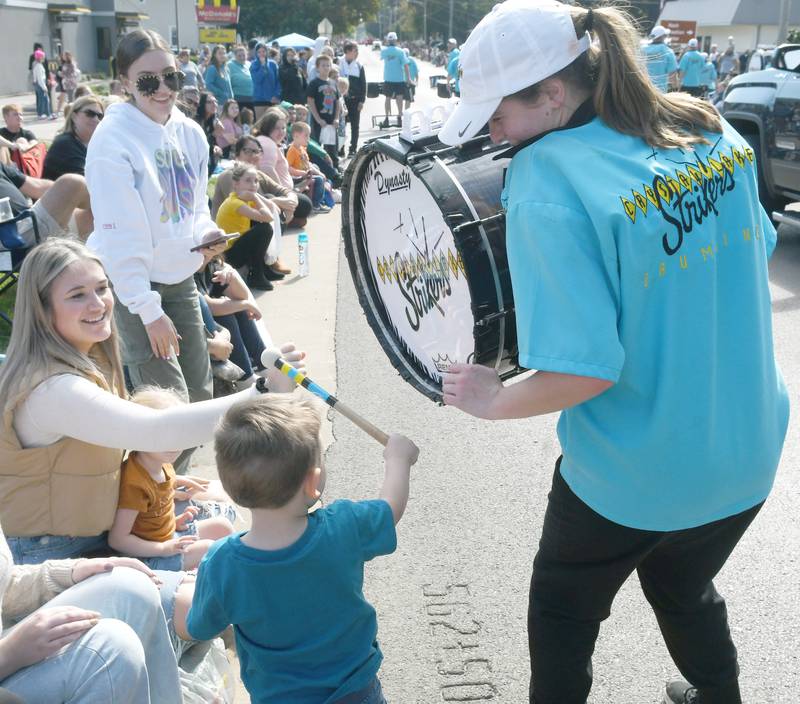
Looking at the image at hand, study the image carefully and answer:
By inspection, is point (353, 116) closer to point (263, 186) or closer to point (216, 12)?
point (263, 186)

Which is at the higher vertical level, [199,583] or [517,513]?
[199,583]

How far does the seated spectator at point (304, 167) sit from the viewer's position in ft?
38.0

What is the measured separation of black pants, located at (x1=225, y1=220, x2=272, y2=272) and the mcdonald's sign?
26.2 meters

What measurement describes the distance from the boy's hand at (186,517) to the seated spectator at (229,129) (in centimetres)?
1020

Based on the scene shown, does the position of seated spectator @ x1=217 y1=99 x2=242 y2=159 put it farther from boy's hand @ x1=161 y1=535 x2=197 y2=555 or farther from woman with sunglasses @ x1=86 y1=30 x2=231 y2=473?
boy's hand @ x1=161 y1=535 x2=197 y2=555

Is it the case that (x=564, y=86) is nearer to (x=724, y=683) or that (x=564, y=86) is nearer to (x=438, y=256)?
(x=438, y=256)

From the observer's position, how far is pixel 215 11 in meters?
31.7

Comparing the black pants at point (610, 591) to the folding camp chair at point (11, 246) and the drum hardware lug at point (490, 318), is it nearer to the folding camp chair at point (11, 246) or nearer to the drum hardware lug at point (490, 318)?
the drum hardware lug at point (490, 318)

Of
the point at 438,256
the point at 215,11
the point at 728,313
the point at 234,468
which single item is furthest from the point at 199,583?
the point at 215,11

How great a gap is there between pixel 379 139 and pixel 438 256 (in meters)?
0.40

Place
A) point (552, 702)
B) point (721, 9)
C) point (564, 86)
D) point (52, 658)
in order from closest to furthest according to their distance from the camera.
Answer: point (564, 86) < point (52, 658) < point (552, 702) < point (721, 9)

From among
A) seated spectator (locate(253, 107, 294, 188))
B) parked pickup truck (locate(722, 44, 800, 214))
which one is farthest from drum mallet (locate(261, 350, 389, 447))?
seated spectator (locate(253, 107, 294, 188))

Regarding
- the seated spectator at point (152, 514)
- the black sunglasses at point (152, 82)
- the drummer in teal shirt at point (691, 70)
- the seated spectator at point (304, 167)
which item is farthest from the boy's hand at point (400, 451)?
the drummer in teal shirt at point (691, 70)

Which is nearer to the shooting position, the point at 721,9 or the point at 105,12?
the point at 105,12
